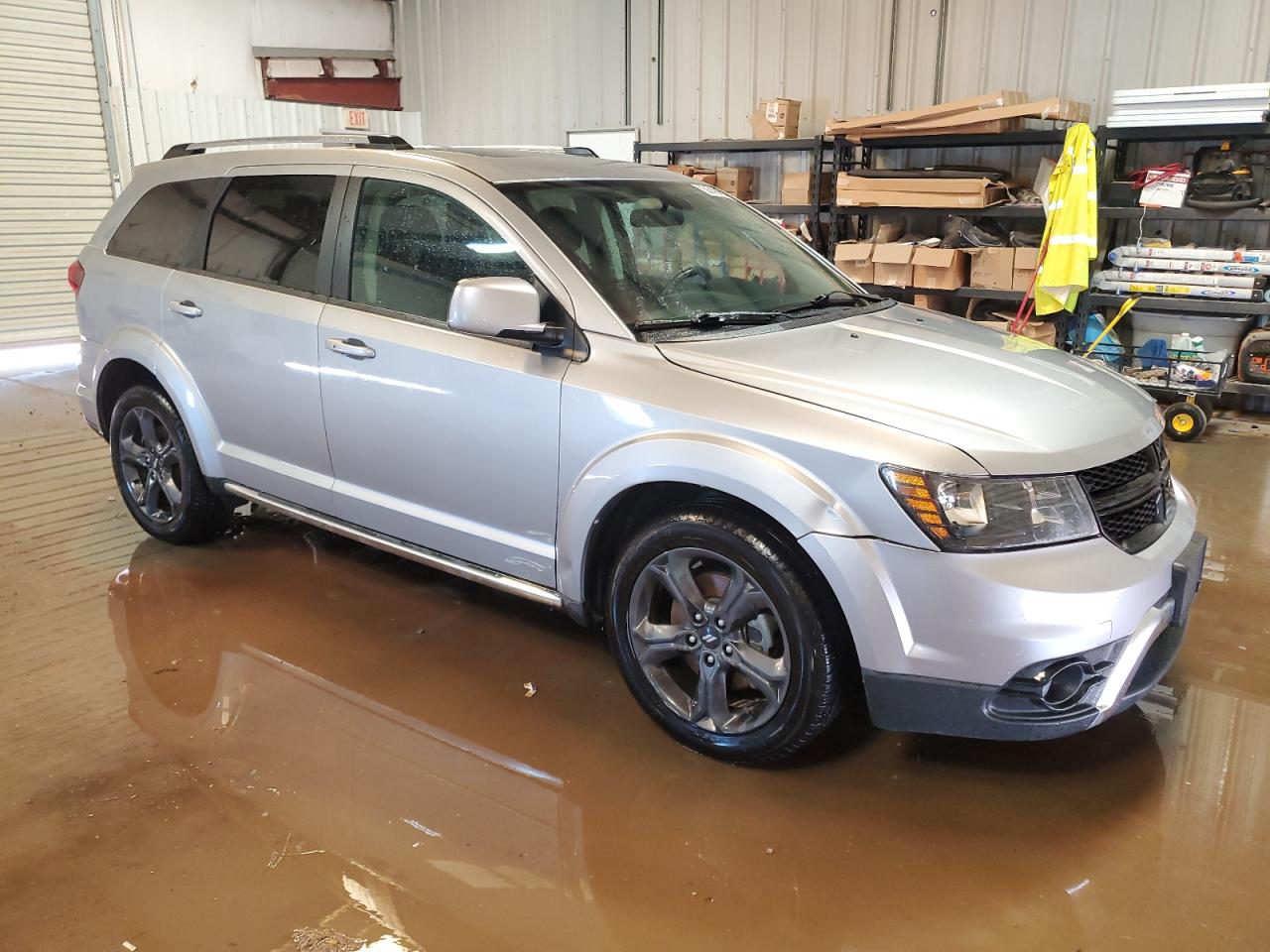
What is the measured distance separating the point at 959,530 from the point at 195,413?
9.88ft

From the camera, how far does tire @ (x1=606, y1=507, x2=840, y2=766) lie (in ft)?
8.16

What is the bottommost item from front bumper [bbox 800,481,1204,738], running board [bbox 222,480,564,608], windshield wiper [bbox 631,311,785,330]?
running board [bbox 222,480,564,608]

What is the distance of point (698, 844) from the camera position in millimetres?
2441

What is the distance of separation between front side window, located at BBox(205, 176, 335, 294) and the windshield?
86cm

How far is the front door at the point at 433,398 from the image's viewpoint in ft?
9.67

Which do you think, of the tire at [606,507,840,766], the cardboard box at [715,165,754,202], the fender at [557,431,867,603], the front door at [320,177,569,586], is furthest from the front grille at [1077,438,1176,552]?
the cardboard box at [715,165,754,202]

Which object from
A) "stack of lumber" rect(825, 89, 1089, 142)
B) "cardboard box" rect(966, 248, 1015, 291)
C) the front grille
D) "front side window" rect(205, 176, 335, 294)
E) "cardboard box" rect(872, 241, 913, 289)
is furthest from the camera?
"cardboard box" rect(872, 241, 913, 289)

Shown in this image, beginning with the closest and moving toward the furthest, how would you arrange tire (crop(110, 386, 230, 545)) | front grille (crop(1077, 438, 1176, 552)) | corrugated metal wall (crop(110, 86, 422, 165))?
front grille (crop(1077, 438, 1176, 552)) < tire (crop(110, 386, 230, 545)) < corrugated metal wall (crop(110, 86, 422, 165))

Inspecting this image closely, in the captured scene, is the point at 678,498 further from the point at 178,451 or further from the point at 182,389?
the point at 178,451

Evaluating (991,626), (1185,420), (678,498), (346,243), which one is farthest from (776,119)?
(991,626)

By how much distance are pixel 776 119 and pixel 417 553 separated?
5.91 meters

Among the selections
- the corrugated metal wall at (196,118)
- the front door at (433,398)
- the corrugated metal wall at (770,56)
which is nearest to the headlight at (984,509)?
the front door at (433,398)

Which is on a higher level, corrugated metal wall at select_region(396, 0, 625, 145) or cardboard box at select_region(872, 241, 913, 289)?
corrugated metal wall at select_region(396, 0, 625, 145)

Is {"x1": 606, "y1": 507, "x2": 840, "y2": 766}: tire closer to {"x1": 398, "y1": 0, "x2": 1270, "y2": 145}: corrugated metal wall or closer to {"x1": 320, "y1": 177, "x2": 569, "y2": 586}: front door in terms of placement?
{"x1": 320, "y1": 177, "x2": 569, "y2": 586}: front door
